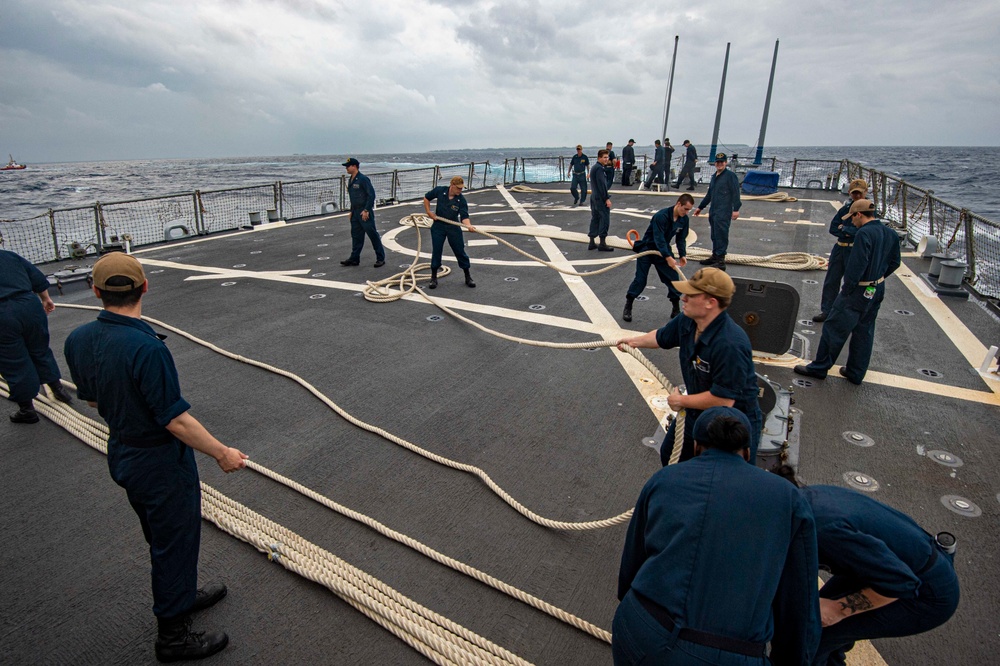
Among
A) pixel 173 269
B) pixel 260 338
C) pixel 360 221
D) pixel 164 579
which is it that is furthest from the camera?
pixel 173 269

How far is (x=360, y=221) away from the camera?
9.51m

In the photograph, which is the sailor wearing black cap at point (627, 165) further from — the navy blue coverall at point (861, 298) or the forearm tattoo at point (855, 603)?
the forearm tattoo at point (855, 603)

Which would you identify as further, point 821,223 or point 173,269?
point 821,223

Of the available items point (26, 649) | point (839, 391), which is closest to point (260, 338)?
point (26, 649)

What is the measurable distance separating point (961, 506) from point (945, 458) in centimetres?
65

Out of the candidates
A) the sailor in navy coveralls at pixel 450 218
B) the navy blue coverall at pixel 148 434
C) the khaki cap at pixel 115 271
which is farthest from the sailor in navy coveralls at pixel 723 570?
the sailor in navy coveralls at pixel 450 218

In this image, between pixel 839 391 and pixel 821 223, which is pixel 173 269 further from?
pixel 821 223

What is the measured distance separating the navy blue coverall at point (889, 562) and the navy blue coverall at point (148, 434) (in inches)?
106

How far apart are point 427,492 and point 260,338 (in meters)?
4.12

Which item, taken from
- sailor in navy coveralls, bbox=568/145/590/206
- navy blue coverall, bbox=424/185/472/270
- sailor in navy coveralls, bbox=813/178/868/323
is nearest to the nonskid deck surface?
sailor in navy coveralls, bbox=813/178/868/323

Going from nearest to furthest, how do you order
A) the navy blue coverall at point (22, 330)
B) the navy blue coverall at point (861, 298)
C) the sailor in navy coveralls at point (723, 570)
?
the sailor in navy coveralls at point (723, 570) → the navy blue coverall at point (22, 330) → the navy blue coverall at point (861, 298)

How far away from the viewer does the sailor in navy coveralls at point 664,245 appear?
21.9ft

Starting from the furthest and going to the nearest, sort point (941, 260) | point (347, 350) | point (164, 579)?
point (941, 260) → point (347, 350) → point (164, 579)

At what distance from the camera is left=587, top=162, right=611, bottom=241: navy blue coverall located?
10062mm
